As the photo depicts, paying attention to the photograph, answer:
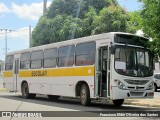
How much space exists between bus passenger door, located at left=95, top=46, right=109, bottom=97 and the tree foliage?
19.9ft

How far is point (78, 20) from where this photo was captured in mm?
27641

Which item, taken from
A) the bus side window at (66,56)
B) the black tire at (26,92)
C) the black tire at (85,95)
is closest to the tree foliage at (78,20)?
the bus side window at (66,56)

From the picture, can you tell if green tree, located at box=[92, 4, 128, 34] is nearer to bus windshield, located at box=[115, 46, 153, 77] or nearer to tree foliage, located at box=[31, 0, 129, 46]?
tree foliage, located at box=[31, 0, 129, 46]

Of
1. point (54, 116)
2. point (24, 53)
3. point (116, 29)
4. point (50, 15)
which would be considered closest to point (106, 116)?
point (54, 116)

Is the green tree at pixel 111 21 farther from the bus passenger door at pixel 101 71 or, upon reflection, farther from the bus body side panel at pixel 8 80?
the bus body side panel at pixel 8 80

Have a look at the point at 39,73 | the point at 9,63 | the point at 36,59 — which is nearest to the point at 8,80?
the point at 9,63

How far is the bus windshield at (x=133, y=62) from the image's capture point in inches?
702

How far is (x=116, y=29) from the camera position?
24656mm

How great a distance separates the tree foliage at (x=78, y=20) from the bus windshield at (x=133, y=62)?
6127 millimetres

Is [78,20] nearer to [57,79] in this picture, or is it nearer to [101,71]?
[57,79]

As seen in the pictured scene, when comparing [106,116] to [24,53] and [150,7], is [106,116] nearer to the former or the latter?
[150,7]

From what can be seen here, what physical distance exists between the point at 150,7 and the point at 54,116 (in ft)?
18.7

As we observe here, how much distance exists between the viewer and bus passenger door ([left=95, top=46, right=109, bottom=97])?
18.4 metres

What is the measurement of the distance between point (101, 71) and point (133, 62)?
1.49m
